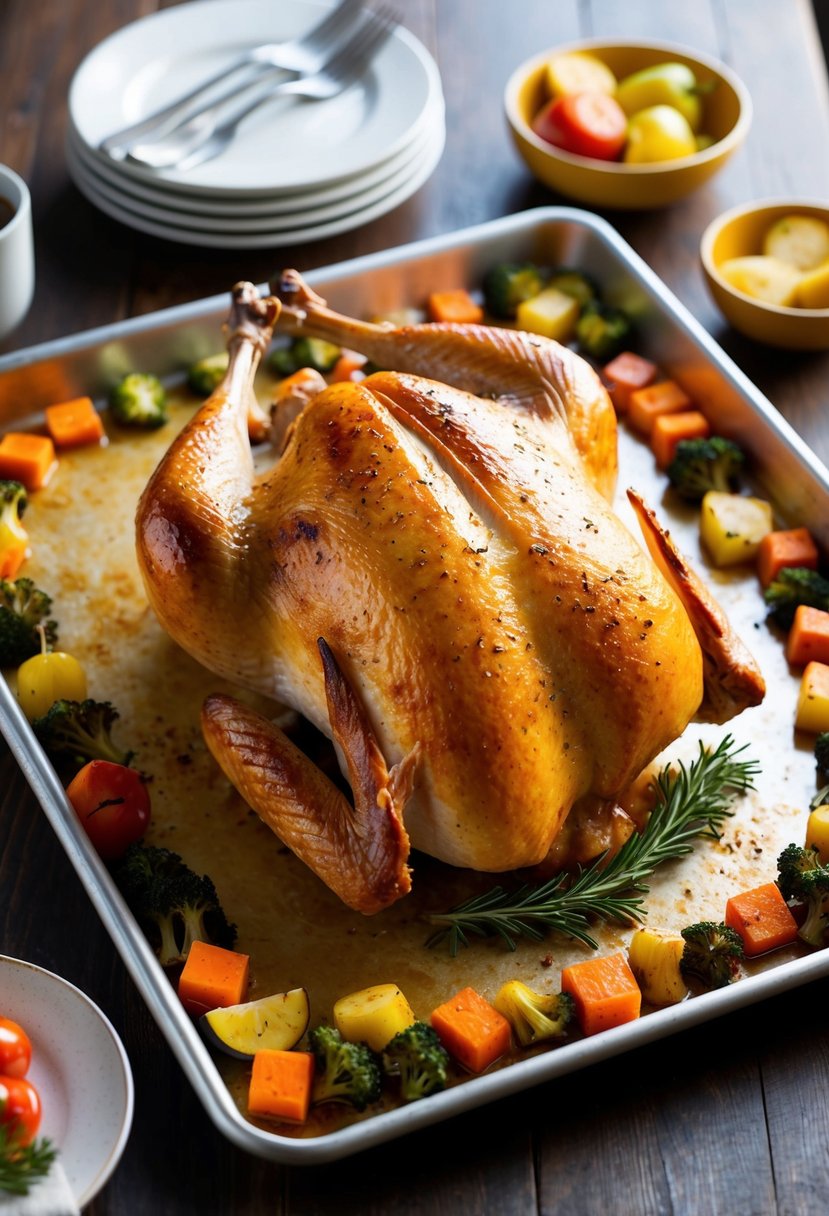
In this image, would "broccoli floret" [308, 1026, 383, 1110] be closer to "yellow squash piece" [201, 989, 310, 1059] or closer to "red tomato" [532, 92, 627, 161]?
"yellow squash piece" [201, 989, 310, 1059]

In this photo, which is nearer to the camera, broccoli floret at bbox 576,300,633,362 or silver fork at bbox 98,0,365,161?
broccoli floret at bbox 576,300,633,362

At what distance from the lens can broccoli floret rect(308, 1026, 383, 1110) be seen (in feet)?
8.23

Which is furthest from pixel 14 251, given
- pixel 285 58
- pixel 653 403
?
pixel 653 403

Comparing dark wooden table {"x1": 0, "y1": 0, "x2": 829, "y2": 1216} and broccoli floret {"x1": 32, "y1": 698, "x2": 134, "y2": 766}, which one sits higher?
broccoli floret {"x1": 32, "y1": 698, "x2": 134, "y2": 766}

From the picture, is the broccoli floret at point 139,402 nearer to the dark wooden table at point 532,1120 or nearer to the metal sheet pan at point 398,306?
the metal sheet pan at point 398,306

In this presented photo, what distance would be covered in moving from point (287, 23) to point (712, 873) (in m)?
3.41

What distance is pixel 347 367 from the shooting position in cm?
401

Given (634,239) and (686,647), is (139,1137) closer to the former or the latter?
(686,647)

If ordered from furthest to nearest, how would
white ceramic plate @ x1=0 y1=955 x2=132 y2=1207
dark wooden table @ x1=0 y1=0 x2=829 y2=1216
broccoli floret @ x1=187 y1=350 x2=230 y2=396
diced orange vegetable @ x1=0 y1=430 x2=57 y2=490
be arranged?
broccoli floret @ x1=187 y1=350 x2=230 y2=396
diced orange vegetable @ x1=0 y1=430 x2=57 y2=490
dark wooden table @ x1=0 y1=0 x2=829 y2=1216
white ceramic plate @ x1=0 y1=955 x2=132 y2=1207

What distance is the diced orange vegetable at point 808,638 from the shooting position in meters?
3.32

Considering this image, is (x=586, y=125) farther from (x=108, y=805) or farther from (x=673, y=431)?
(x=108, y=805)

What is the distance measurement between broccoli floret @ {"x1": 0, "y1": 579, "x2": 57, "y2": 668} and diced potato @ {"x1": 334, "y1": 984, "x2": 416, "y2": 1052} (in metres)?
1.21

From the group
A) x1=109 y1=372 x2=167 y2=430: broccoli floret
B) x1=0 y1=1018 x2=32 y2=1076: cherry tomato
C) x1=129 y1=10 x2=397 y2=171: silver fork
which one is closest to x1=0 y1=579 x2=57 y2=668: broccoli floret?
x1=109 y1=372 x2=167 y2=430: broccoli floret

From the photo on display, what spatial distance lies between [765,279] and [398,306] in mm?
1104
